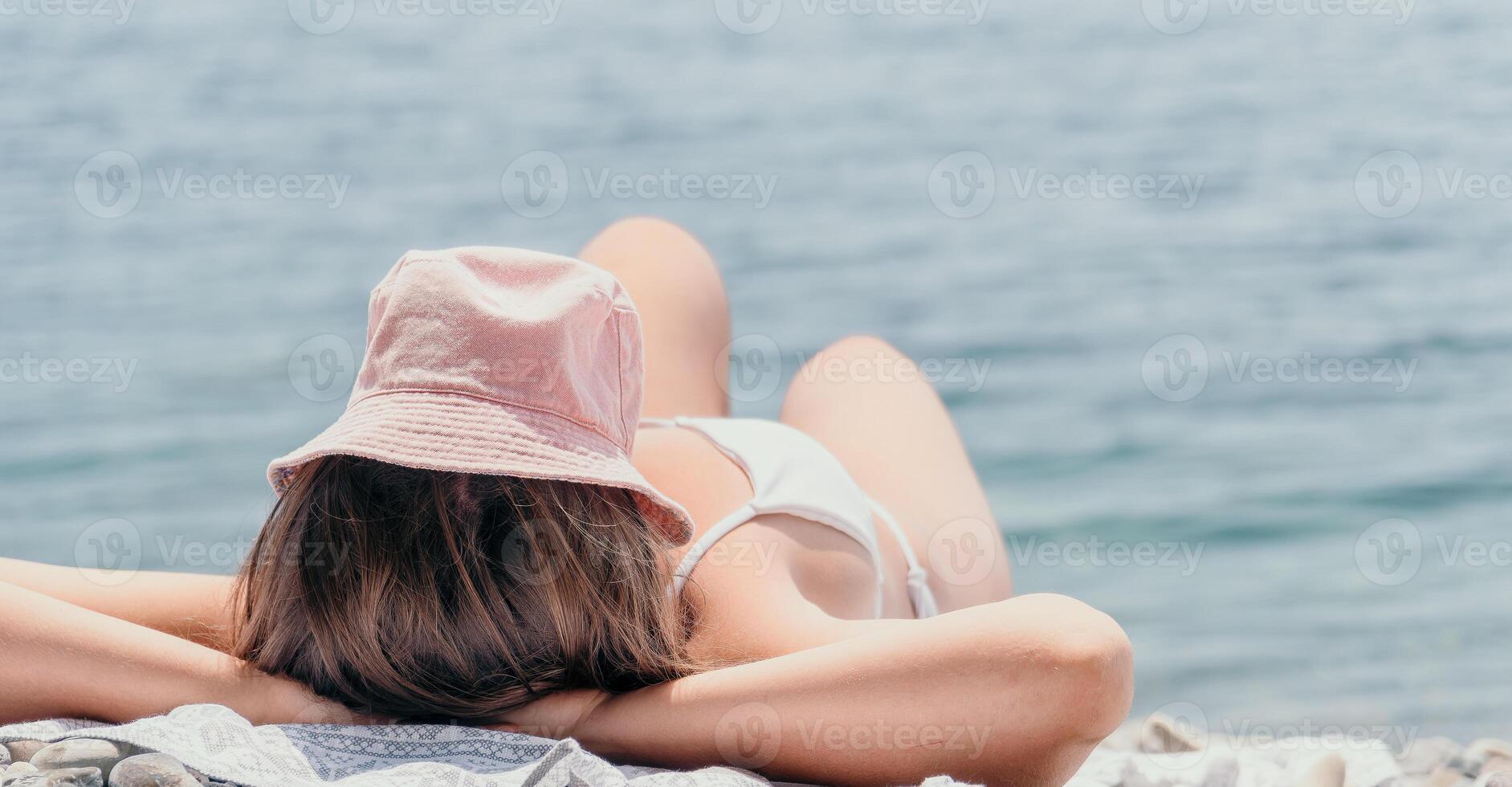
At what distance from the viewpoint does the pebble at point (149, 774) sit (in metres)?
1.62

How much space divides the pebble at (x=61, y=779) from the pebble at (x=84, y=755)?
A: 1 centimetres

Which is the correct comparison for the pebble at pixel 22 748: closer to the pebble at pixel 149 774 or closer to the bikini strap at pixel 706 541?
the pebble at pixel 149 774

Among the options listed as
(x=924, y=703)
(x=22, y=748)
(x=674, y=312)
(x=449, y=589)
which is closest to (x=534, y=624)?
(x=449, y=589)

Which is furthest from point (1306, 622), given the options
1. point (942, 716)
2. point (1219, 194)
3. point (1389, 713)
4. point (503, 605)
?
point (1219, 194)

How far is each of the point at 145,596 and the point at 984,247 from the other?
6789mm

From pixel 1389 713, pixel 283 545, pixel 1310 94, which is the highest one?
pixel 1310 94

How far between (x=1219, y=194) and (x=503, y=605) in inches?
314

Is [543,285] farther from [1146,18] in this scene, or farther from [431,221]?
[1146,18]

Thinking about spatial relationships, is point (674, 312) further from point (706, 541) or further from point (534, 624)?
point (534, 624)

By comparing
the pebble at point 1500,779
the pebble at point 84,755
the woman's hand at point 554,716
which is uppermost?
the pebble at point 84,755

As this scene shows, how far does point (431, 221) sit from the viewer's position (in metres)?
8.62

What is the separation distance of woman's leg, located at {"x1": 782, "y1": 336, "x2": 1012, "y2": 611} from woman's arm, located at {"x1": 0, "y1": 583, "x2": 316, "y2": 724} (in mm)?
1330

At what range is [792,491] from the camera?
247cm

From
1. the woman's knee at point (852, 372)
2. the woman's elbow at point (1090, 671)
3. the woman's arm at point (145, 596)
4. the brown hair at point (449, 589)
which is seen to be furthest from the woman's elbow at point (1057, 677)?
the woman's knee at point (852, 372)
